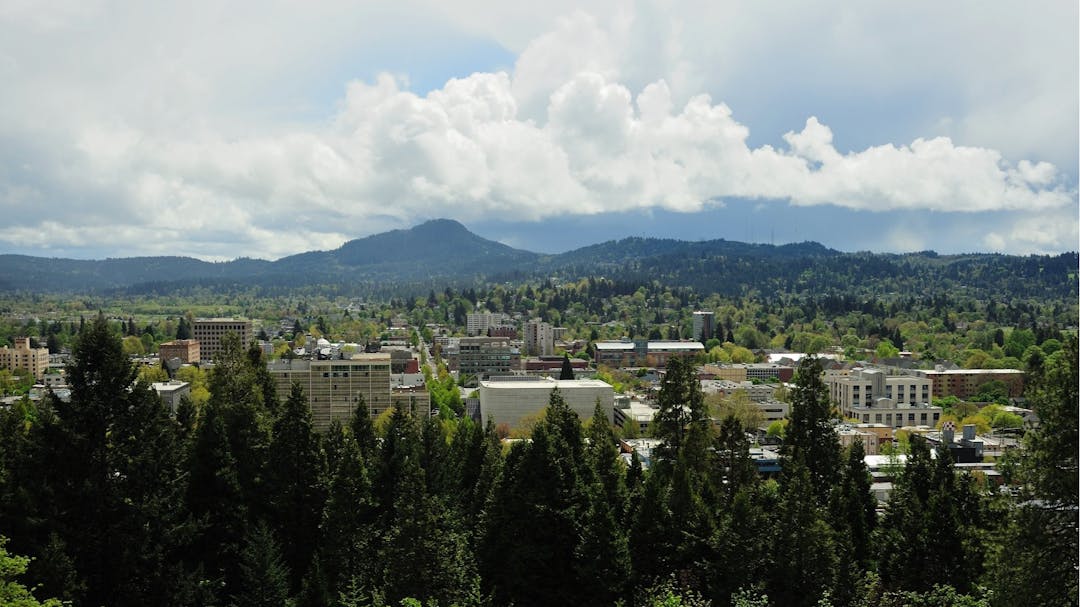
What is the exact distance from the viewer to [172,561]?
17734mm

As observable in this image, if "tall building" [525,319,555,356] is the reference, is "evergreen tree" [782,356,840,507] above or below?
above

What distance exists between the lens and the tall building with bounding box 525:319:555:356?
130 metres

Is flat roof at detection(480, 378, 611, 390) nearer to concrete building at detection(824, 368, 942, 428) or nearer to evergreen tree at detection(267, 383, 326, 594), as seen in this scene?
concrete building at detection(824, 368, 942, 428)

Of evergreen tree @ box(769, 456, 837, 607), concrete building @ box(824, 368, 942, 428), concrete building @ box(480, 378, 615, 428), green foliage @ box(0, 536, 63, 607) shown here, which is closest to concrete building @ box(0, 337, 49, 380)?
concrete building @ box(480, 378, 615, 428)

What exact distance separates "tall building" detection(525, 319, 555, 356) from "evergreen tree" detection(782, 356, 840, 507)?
105m

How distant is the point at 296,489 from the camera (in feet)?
67.9

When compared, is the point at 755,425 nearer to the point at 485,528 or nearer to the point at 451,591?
the point at 485,528

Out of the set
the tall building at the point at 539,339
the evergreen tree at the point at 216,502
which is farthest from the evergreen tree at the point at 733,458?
the tall building at the point at 539,339

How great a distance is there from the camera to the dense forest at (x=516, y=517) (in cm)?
1340

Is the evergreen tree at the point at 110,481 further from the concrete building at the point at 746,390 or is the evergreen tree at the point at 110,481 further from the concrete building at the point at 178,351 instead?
the concrete building at the point at 178,351

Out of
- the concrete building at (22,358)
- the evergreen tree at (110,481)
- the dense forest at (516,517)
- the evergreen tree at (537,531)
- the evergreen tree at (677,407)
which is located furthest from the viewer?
the concrete building at (22,358)

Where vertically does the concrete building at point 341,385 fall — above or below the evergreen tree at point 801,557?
below

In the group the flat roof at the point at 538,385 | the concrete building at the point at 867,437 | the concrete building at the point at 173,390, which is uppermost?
the flat roof at the point at 538,385

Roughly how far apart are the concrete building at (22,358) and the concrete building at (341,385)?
47.7m
